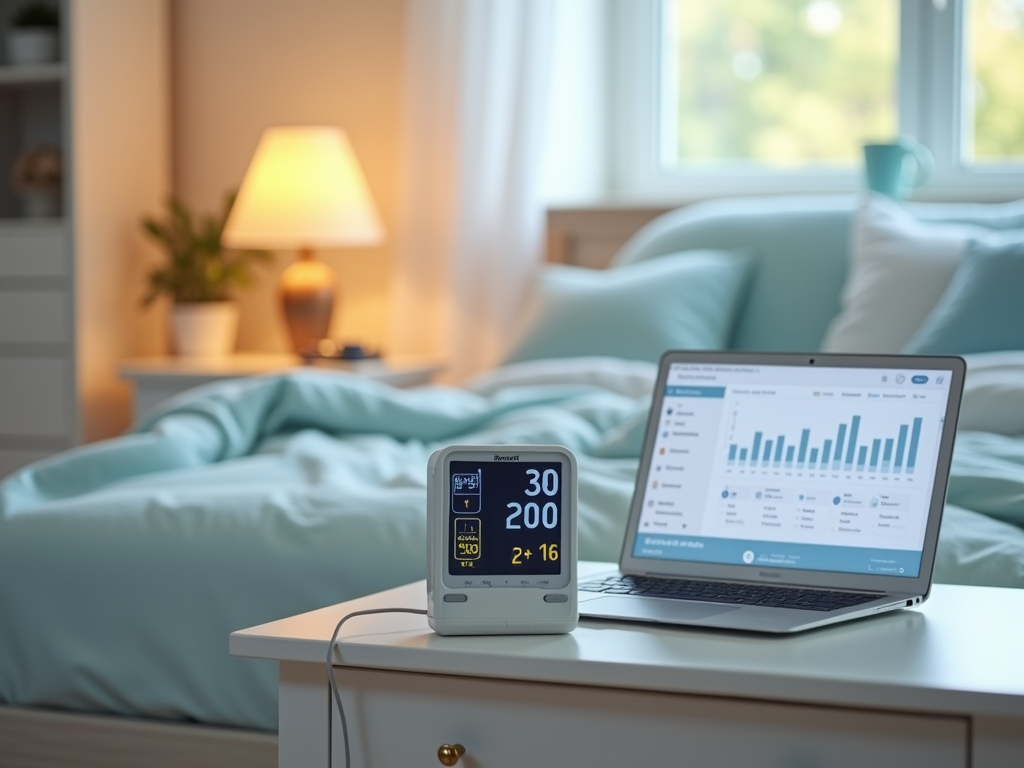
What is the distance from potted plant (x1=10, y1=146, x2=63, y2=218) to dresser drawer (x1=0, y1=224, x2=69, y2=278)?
14 cm

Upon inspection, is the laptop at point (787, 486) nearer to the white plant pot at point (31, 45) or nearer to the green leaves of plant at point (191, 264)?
the green leaves of plant at point (191, 264)

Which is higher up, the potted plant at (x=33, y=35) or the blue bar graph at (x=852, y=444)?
the potted plant at (x=33, y=35)

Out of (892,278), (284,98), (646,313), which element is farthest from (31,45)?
(892,278)

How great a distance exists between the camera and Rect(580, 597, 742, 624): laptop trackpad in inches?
36.7

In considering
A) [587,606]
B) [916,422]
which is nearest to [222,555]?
[587,606]

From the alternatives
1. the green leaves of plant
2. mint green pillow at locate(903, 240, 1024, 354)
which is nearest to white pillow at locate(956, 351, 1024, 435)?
mint green pillow at locate(903, 240, 1024, 354)

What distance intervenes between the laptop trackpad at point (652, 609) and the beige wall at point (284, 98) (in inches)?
110

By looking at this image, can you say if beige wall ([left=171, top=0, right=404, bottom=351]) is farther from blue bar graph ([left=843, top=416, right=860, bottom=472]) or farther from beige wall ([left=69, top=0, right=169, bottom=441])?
blue bar graph ([left=843, top=416, right=860, bottom=472])

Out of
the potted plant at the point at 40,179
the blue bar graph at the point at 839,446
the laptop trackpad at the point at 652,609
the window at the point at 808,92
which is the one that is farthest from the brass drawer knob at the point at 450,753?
the potted plant at the point at 40,179

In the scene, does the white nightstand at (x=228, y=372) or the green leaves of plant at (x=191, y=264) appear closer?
the white nightstand at (x=228, y=372)

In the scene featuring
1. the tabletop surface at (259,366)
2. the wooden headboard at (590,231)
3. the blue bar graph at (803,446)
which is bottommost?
the tabletop surface at (259,366)

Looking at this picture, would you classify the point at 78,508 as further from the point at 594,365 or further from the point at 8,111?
the point at 8,111

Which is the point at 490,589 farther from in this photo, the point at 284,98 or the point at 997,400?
the point at 284,98

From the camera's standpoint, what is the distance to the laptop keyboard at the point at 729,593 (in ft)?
3.21
